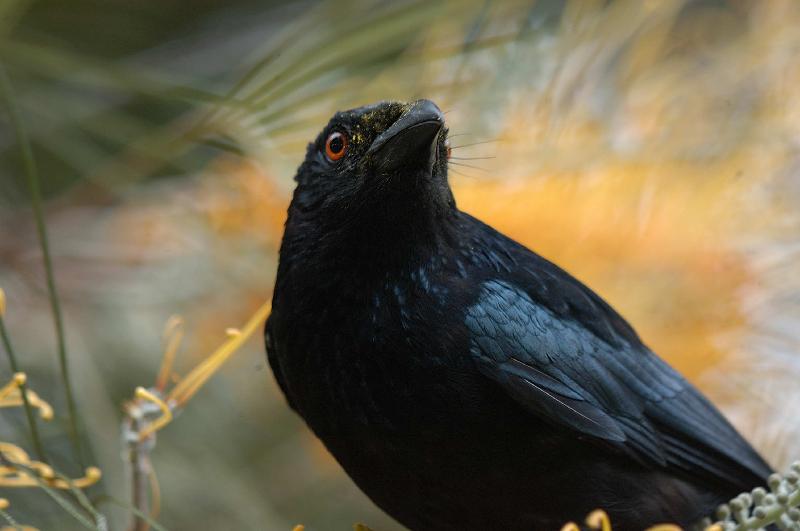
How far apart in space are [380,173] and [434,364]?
30 cm

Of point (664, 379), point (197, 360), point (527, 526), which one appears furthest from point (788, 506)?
point (197, 360)

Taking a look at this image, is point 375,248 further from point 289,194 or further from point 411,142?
point 289,194

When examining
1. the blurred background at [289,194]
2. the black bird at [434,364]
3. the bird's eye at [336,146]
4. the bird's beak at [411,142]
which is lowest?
the black bird at [434,364]

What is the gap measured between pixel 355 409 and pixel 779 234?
149cm

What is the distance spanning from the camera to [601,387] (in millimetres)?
1784

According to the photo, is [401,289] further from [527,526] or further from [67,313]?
[67,313]

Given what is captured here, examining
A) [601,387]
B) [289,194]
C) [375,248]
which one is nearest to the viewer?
[375,248]

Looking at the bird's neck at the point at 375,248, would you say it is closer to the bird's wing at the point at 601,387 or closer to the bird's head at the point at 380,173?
the bird's head at the point at 380,173

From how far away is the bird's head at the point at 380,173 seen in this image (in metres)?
1.59

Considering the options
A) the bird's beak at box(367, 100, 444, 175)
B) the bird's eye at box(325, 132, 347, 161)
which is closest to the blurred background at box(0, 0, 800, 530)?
the bird's eye at box(325, 132, 347, 161)

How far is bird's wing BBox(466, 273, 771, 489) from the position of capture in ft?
5.38

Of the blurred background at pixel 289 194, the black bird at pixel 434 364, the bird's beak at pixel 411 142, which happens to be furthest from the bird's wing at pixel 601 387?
the blurred background at pixel 289 194

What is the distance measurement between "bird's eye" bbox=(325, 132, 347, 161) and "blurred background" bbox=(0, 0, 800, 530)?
0.54 m

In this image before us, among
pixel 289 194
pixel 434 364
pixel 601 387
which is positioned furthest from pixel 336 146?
pixel 289 194
